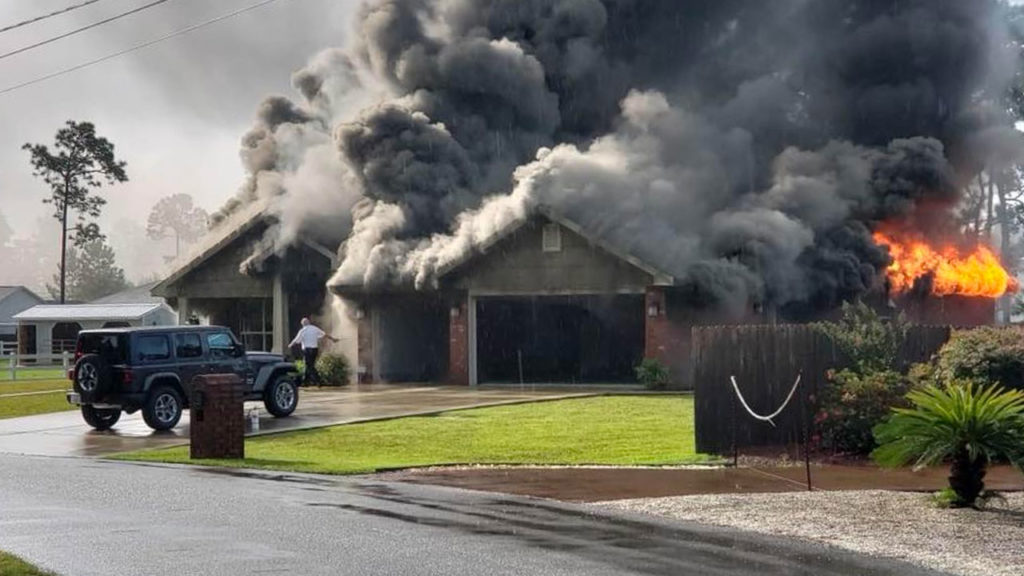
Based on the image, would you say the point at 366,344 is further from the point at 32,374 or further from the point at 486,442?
the point at 32,374

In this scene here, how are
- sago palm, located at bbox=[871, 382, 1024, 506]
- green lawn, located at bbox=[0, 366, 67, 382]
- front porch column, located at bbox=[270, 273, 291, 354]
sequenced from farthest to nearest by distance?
green lawn, located at bbox=[0, 366, 67, 382] → front porch column, located at bbox=[270, 273, 291, 354] → sago palm, located at bbox=[871, 382, 1024, 506]

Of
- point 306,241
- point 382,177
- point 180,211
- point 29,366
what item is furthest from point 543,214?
point 180,211

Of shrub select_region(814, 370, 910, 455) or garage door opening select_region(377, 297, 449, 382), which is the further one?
garage door opening select_region(377, 297, 449, 382)

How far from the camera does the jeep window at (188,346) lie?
872 inches

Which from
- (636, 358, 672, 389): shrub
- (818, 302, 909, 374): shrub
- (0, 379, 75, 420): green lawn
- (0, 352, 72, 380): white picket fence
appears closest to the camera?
(818, 302, 909, 374): shrub

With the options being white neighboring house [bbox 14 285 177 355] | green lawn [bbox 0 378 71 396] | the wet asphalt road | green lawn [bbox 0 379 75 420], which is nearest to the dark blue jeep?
green lawn [bbox 0 379 75 420]

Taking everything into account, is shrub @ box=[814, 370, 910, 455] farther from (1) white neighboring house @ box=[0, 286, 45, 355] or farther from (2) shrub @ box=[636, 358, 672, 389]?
(1) white neighboring house @ box=[0, 286, 45, 355]

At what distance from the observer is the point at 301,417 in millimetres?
23375

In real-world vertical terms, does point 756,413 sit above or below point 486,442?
above

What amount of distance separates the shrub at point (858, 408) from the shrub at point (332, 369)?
19276 mm

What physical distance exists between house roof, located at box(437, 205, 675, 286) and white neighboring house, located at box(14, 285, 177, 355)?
33.7 m

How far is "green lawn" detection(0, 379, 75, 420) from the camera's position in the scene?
26.7 m

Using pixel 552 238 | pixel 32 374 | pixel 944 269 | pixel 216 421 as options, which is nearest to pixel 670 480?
pixel 216 421

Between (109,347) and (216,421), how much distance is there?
539cm
